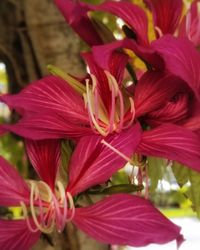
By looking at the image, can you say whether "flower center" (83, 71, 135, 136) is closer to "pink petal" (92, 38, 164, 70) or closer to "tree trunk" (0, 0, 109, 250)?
"pink petal" (92, 38, 164, 70)

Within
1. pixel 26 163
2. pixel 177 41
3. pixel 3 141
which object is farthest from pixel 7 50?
pixel 177 41

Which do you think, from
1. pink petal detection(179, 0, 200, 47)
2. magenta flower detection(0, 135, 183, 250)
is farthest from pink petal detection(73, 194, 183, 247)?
pink petal detection(179, 0, 200, 47)

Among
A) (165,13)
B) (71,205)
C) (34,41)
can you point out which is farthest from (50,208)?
(34,41)

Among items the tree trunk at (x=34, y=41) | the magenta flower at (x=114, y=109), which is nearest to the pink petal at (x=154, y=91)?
the magenta flower at (x=114, y=109)

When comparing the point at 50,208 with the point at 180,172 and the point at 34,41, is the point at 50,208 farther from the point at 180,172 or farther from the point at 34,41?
the point at 34,41

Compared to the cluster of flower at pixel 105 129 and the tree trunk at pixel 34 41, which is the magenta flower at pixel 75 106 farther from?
the tree trunk at pixel 34 41
